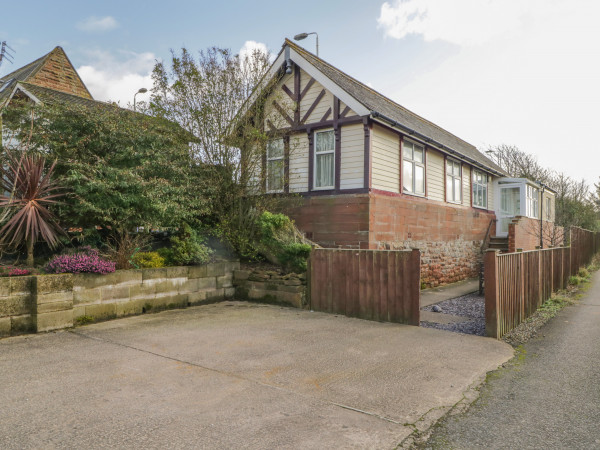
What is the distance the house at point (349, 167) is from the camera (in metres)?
10.9

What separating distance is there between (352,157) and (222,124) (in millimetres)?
3604

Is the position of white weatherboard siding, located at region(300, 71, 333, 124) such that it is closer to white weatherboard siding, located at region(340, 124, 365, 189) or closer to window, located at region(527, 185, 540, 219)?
white weatherboard siding, located at region(340, 124, 365, 189)

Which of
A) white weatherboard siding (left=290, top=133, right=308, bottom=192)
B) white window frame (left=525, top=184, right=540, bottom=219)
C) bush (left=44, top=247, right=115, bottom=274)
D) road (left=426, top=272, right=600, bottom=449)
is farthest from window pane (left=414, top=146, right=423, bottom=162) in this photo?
white window frame (left=525, top=184, right=540, bottom=219)

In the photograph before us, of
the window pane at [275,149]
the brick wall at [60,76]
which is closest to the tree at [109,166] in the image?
the window pane at [275,149]

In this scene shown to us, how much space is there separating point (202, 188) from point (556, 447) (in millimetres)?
8345

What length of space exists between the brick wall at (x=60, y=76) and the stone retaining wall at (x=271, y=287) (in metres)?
15.6

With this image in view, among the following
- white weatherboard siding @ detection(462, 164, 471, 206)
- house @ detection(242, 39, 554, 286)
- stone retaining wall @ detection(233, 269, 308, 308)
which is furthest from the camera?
white weatherboard siding @ detection(462, 164, 471, 206)

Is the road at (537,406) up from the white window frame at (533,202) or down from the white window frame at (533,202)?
down

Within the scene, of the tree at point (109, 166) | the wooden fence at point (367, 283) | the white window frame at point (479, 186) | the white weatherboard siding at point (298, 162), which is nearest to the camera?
the wooden fence at point (367, 283)

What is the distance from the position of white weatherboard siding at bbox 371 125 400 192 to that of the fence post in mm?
5000

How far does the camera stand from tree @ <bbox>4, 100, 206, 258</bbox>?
316 inches

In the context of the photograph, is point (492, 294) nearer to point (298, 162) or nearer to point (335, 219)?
point (335, 219)

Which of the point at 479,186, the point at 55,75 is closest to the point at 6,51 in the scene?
the point at 55,75

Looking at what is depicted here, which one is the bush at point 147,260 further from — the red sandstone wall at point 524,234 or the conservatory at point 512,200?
the conservatory at point 512,200
